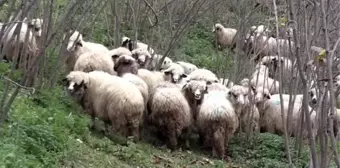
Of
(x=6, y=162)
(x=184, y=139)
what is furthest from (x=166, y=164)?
(x=6, y=162)

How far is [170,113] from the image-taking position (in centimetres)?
923

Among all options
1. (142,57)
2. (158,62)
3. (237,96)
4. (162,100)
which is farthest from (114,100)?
(158,62)

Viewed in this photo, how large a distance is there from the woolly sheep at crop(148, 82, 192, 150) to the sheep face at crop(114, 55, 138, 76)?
981 mm

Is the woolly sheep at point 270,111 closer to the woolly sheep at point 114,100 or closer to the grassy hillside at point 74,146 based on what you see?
the grassy hillside at point 74,146

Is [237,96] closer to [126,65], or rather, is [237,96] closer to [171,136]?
[171,136]

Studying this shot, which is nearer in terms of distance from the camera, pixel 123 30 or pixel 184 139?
pixel 184 139

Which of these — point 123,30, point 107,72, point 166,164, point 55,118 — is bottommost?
point 166,164

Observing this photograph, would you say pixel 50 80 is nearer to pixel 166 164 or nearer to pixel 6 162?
pixel 166 164

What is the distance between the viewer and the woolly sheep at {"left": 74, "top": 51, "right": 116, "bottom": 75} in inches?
410

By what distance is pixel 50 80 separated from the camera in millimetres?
9180

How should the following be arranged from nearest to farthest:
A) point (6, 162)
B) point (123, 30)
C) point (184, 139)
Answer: point (6, 162) → point (184, 139) → point (123, 30)

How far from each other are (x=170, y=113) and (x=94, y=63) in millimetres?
2103

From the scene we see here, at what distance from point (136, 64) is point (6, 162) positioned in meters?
5.53

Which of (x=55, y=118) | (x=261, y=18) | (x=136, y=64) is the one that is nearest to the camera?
(x=55, y=118)
